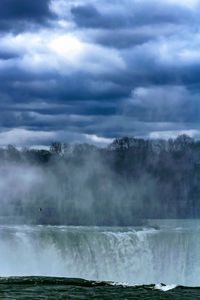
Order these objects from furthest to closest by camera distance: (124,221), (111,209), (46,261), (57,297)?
(111,209) → (124,221) → (46,261) → (57,297)

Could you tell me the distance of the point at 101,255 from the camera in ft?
163

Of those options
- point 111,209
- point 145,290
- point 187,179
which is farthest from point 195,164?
point 145,290

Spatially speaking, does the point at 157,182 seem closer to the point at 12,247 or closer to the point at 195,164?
the point at 195,164

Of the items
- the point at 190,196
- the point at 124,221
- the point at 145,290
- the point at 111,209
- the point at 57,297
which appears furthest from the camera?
the point at 190,196

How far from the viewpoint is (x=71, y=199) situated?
72.5 m

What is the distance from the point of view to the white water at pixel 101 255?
158 ft

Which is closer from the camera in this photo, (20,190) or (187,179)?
(20,190)

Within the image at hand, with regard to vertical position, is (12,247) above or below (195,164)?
below

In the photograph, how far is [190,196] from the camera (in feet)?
248

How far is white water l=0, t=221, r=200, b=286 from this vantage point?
48.2 m

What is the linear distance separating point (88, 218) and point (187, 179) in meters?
15.9

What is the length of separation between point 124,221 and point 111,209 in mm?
5102

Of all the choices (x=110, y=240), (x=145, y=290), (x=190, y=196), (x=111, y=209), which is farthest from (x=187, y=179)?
(x=145, y=290)

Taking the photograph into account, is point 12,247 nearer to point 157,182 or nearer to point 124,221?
point 124,221
